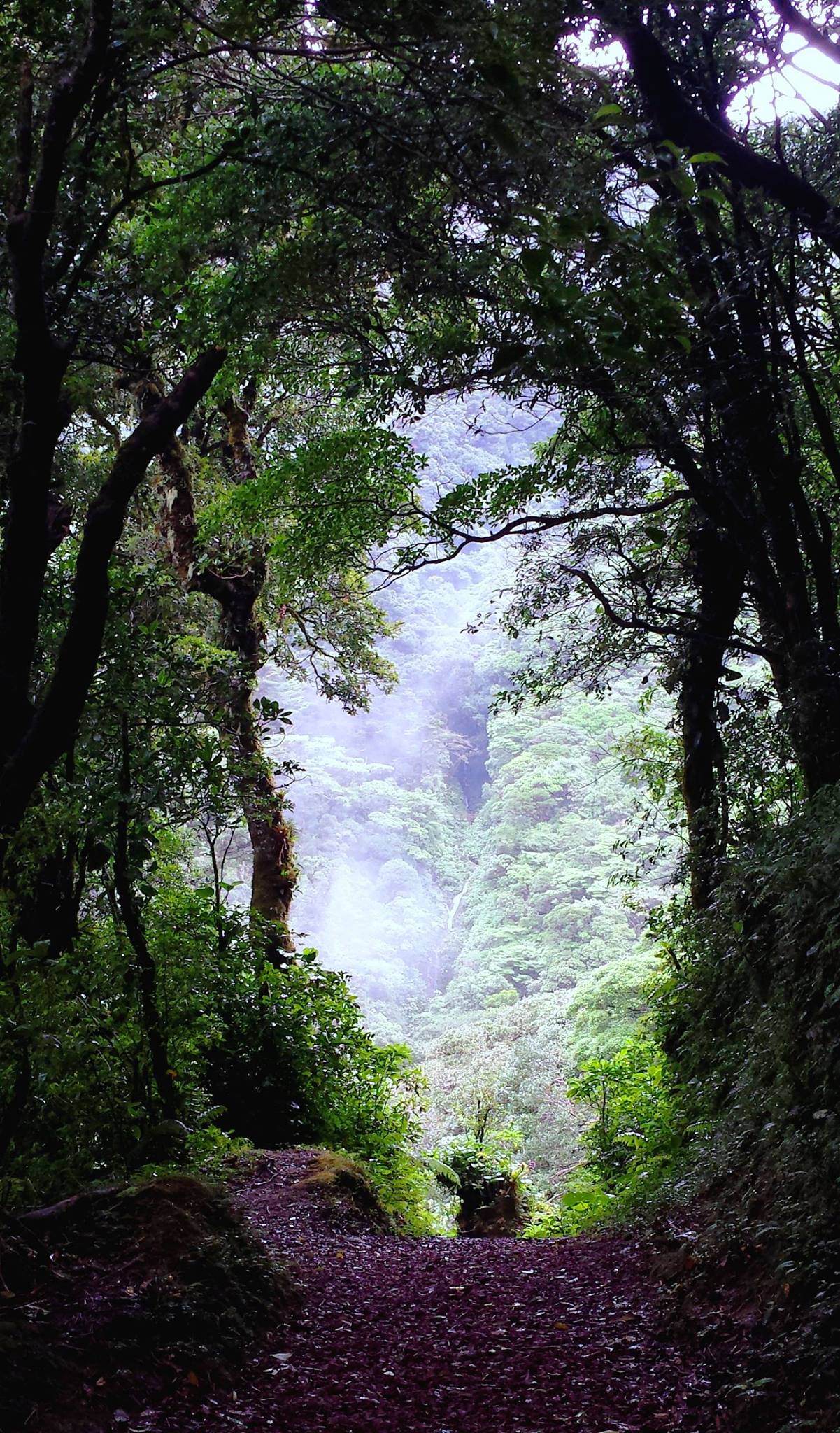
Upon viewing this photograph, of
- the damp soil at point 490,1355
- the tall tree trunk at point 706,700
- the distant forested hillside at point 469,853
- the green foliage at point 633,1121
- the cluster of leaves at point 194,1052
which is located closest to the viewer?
the damp soil at point 490,1355

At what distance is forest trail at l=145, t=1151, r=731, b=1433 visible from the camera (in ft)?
11.2

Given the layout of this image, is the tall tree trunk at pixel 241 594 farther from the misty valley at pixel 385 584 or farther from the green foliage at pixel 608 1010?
the green foliage at pixel 608 1010

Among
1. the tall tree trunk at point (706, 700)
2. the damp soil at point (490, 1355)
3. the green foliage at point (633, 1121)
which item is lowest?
the damp soil at point (490, 1355)

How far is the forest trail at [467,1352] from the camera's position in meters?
3.42

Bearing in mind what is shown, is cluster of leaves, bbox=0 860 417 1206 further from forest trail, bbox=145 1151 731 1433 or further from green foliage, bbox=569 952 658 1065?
green foliage, bbox=569 952 658 1065

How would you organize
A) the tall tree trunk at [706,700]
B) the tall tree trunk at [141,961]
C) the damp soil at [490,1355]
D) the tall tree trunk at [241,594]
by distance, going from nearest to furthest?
the damp soil at [490,1355], the tall tree trunk at [141,961], the tall tree trunk at [706,700], the tall tree trunk at [241,594]

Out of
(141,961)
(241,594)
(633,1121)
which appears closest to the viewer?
(141,961)

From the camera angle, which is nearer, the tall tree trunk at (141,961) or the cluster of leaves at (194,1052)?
the cluster of leaves at (194,1052)

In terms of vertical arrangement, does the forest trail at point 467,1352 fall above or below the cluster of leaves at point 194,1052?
below

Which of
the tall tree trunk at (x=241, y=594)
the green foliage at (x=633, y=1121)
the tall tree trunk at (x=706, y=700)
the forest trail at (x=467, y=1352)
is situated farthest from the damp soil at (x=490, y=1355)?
the tall tree trunk at (x=241, y=594)

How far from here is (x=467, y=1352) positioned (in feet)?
14.0

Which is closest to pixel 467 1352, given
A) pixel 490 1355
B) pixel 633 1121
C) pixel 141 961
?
pixel 490 1355

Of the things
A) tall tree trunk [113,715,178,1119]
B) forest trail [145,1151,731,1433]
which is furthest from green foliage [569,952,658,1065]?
tall tree trunk [113,715,178,1119]

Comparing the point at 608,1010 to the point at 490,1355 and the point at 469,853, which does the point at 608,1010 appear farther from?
the point at 490,1355
